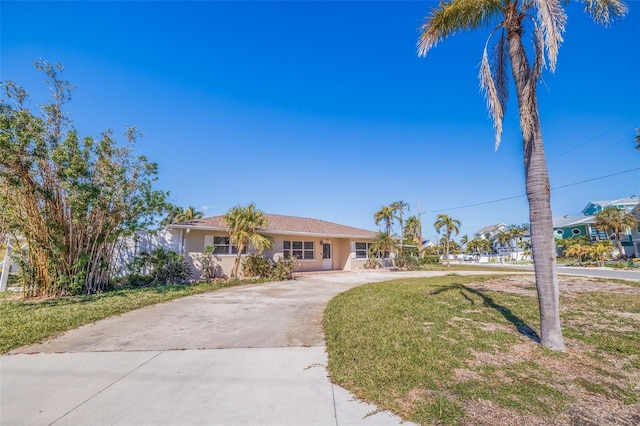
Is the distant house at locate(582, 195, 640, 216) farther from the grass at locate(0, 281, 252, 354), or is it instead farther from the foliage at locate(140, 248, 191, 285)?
the grass at locate(0, 281, 252, 354)

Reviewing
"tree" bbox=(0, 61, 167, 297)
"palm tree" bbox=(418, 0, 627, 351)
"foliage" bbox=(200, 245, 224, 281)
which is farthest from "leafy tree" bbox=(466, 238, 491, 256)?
"tree" bbox=(0, 61, 167, 297)

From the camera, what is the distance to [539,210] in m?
4.41

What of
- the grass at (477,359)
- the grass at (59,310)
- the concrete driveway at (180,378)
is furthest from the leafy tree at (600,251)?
the grass at (59,310)

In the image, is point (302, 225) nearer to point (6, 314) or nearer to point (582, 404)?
point (6, 314)

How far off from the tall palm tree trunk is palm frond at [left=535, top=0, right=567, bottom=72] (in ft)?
1.10

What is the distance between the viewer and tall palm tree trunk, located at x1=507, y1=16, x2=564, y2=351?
14.1ft

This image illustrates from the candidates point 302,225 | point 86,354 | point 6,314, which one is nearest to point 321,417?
point 86,354

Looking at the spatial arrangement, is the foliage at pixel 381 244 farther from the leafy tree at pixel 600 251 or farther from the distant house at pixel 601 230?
the distant house at pixel 601 230

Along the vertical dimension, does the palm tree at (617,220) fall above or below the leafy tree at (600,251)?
above

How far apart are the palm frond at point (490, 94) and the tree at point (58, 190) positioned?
11.6m

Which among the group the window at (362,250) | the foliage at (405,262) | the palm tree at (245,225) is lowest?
the foliage at (405,262)

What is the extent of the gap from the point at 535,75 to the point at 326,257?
17.7 meters

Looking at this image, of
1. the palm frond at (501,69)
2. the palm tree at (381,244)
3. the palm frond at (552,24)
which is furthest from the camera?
the palm tree at (381,244)

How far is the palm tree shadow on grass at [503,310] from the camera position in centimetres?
500
